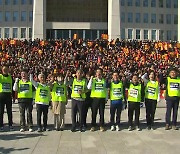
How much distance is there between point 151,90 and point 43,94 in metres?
3.26

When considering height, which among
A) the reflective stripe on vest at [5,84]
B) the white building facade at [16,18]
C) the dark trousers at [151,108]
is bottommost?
the dark trousers at [151,108]

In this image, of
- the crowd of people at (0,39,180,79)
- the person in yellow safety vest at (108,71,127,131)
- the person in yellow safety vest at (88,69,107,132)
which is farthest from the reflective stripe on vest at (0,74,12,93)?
the crowd of people at (0,39,180,79)

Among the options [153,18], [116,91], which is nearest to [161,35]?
[153,18]

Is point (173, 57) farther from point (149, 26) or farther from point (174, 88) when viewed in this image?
point (149, 26)

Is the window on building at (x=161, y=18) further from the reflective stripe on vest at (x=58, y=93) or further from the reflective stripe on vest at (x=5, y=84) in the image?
the reflective stripe on vest at (x=5, y=84)

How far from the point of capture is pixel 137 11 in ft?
245

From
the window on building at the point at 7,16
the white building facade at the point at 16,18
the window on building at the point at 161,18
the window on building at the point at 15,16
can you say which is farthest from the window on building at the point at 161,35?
the window on building at the point at 7,16

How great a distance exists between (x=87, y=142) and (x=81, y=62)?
2148 cm

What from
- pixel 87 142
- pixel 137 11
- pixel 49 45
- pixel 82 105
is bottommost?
pixel 87 142

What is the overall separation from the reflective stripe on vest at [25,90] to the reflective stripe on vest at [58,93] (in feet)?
2.17

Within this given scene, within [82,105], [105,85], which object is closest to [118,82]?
[105,85]

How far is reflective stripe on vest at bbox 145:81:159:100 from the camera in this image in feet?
35.4

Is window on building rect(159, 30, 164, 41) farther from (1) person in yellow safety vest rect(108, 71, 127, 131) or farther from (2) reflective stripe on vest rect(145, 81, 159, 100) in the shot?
(1) person in yellow safety vest rect(108, 71, 127, 131)

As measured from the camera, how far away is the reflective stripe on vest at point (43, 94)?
10.2 m
